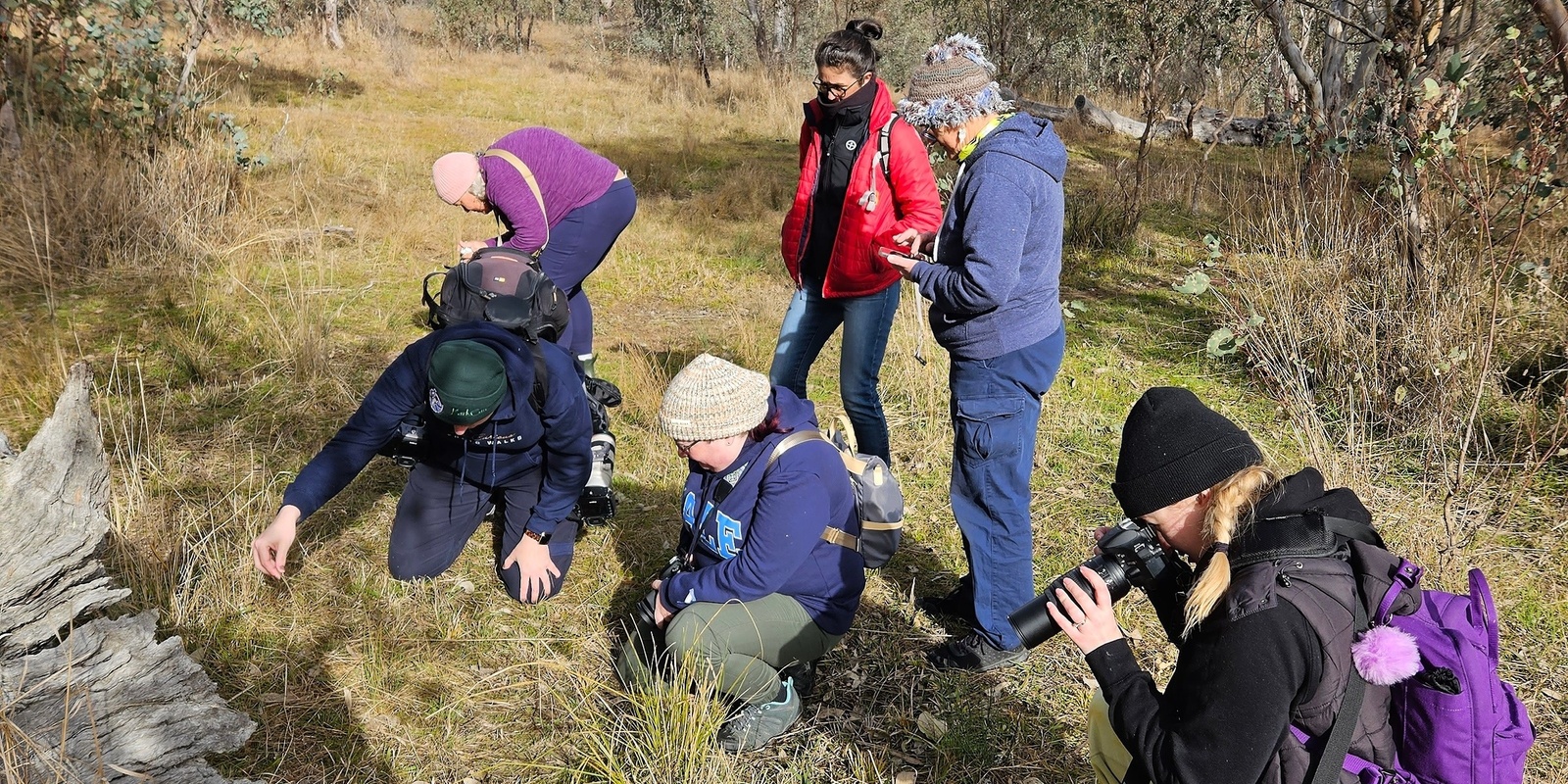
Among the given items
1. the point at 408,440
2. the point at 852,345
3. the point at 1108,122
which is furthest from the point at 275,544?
the point at 1108,122

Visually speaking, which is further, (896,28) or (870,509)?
(896,28)

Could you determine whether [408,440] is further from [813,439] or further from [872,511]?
[872,511]

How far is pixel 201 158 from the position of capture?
6480 mm

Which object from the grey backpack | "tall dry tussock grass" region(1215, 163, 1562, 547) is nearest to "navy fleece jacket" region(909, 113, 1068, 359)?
the grey backpack

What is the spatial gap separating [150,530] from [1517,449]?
214 inches

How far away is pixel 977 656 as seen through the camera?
3037mm

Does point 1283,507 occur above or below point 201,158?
above

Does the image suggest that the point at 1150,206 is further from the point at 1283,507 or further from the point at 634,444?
the point at 1283,507

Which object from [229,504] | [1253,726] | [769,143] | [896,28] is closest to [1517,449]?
[1253,726]

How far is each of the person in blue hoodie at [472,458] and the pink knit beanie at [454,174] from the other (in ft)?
3.11

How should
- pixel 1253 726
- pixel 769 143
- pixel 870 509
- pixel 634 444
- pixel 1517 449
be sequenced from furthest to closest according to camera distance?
pixel 769 143 → pixel 634 444 → pixel 1517 449 → pixel 870 509 → pixel 1253 726

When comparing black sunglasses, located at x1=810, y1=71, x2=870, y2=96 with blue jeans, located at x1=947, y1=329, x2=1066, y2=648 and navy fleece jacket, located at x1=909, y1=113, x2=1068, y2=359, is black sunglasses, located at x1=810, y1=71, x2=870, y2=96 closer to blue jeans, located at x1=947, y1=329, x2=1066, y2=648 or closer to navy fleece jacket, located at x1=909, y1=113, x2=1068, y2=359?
navy fleece jacket, located at x1=909, y1=113, x2=1068, y2=359

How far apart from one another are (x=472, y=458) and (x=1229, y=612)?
8.80ft

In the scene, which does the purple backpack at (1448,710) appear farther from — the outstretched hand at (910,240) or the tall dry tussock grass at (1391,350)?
the tall dry tussock grass at (1391,350)
